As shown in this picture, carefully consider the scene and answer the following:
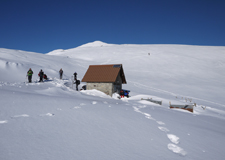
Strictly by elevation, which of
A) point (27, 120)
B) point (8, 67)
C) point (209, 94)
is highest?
point (8, 67)

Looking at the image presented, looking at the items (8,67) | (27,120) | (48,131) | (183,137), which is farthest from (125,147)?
(8,67)

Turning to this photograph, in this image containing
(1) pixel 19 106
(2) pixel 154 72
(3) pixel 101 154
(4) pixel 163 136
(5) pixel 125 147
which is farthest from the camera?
(2) pixel 154 72

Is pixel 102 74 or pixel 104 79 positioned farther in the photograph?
pixel 102 74

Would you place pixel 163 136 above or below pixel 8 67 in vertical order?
below

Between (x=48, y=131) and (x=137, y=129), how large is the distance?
3141 millimetres

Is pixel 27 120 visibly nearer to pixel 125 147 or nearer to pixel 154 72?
pixel 125 147

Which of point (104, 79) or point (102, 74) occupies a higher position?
point (102, 74)

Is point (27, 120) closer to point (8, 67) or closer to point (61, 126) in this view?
point (61, 126)

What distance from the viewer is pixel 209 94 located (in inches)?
1003

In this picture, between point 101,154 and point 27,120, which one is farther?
point 27,120

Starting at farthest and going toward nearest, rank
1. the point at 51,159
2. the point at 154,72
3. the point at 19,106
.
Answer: the point at 154,72 < the point at 19,106 < the point at 51,159

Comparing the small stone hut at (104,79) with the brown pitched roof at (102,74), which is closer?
the small stone hut at (104,79)

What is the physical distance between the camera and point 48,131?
453 centimetres

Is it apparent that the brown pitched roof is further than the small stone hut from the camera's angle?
Yes
